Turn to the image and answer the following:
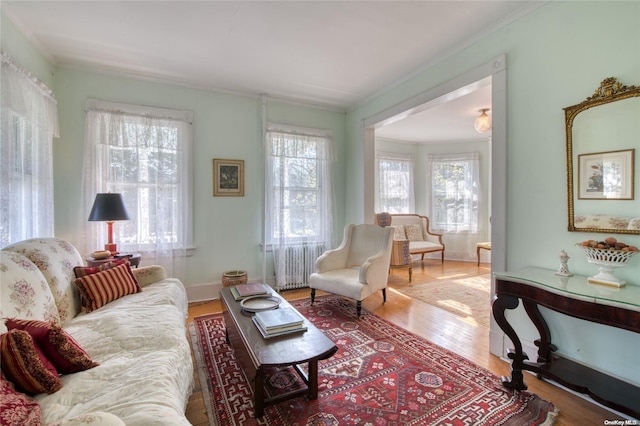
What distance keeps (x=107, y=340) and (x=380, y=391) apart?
167 cm

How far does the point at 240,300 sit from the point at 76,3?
2.57 meters

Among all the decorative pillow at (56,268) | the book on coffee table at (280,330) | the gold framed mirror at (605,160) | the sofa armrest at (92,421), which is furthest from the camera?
the decorative pillow at (56,268)

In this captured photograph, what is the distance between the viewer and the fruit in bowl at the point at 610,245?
1.61 metres

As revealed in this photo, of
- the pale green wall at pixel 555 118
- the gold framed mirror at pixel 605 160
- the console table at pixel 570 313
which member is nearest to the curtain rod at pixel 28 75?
the pale green wall at pixel 555 118

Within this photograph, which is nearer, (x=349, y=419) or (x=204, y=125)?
(x=349, y=419)

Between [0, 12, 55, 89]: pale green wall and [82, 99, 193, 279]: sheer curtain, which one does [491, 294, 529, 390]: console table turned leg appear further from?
[0, 12, 55, 89]: pale green wall

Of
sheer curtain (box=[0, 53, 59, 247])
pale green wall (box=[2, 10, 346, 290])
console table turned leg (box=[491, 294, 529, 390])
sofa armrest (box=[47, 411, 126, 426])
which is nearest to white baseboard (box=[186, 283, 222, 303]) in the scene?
pale green wall (box=[2, 10, 346, 290])

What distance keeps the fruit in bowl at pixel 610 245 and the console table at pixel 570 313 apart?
0.23 meters

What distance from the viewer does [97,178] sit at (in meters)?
3.18

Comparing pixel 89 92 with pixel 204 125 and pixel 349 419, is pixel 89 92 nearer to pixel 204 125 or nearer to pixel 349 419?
pixel 204 125

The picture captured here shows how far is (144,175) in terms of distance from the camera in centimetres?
338

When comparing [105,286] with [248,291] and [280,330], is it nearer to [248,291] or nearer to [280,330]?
[248,291]

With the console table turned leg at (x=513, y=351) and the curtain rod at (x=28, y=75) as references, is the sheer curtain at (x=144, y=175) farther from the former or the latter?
the console table turned leg at (x=513, y=351)

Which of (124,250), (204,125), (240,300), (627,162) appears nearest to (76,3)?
(204,125)
